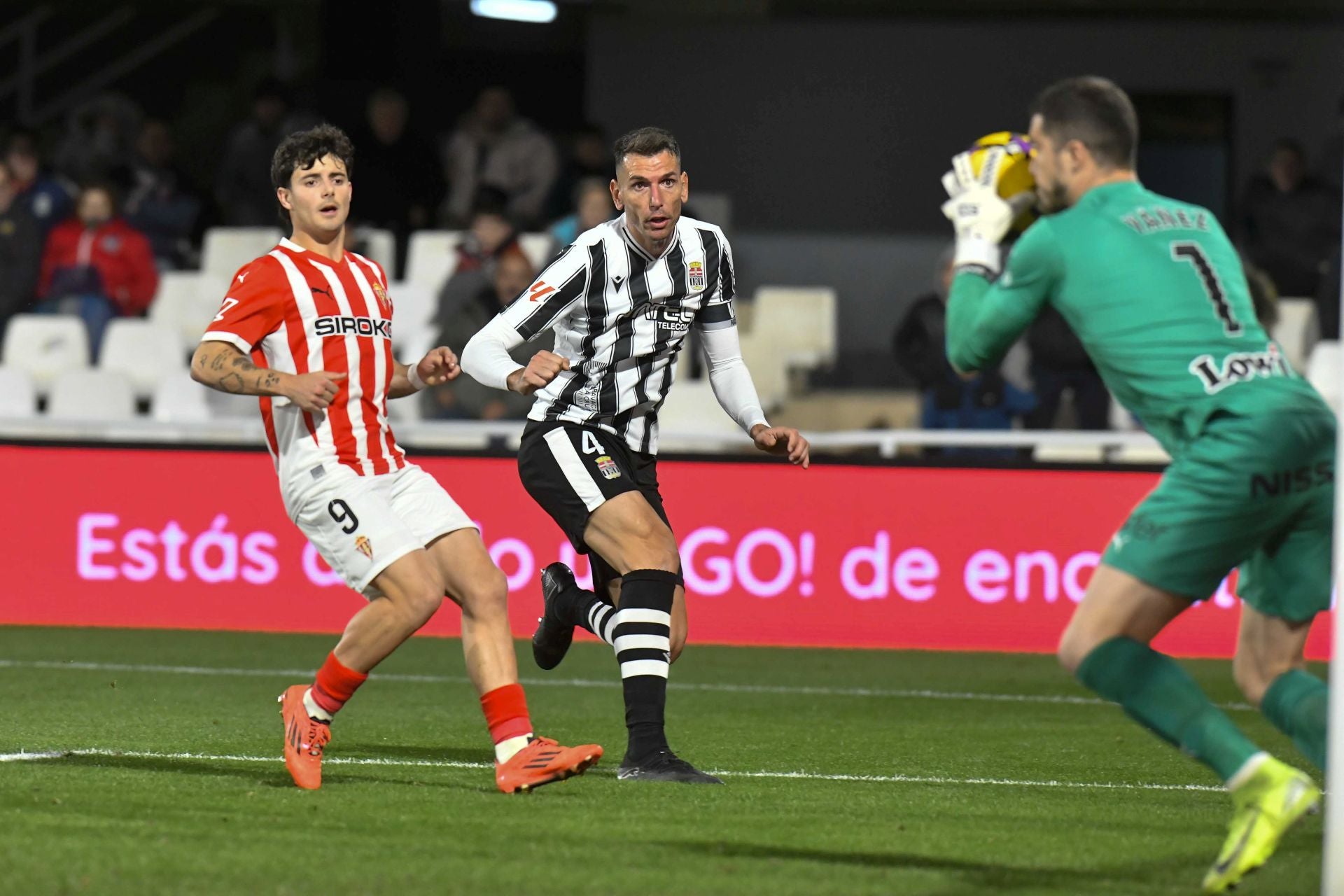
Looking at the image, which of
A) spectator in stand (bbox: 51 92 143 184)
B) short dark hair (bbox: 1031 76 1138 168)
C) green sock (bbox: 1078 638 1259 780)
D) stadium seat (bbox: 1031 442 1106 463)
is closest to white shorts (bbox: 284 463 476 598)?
green sock (bbox: 1078 638 1259 780)

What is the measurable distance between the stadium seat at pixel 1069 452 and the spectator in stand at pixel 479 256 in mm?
3604

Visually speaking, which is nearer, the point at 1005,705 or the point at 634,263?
the point at 634,263

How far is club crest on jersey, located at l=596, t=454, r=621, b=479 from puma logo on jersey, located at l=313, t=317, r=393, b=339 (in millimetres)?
802

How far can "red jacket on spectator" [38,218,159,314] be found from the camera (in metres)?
14.8

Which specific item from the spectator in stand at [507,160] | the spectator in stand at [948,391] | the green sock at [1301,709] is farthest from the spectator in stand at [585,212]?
the green sock at [1301,709]

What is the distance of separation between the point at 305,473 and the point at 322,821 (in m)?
1.18

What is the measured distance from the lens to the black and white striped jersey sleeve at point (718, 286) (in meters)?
6.74

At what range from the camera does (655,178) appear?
6.41m

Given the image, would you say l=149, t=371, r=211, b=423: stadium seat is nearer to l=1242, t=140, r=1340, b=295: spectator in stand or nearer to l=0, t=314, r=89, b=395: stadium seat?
l=0, t=314, r=89, b=395: stadium seat

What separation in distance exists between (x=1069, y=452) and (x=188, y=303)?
252 inches

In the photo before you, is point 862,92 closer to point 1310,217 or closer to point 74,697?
point 1310,217

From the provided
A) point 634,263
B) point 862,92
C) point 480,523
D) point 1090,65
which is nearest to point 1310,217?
point 1090,65

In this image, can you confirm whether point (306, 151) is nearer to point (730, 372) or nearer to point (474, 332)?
point (730, 372)

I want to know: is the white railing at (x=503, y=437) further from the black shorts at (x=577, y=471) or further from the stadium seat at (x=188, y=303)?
the black shorts at (x=577, y=471)
